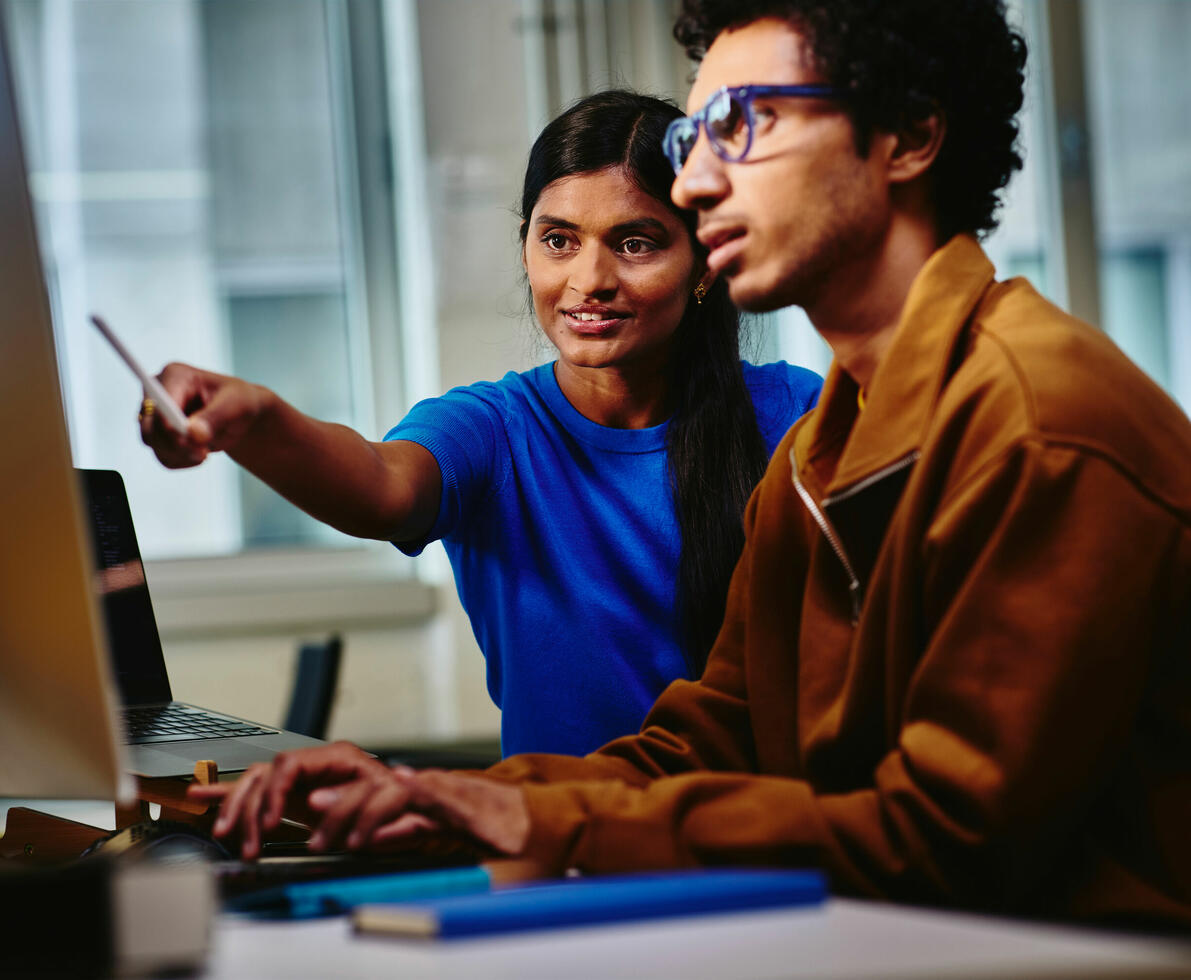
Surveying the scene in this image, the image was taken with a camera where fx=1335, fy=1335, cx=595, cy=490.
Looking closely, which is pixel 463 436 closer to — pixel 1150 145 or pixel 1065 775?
pixel 1065 775

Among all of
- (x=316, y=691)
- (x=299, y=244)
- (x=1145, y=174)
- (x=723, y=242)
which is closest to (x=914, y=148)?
(x=723, y=242)

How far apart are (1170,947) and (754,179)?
2.30 ft

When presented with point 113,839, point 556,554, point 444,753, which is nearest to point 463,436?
point 556,554

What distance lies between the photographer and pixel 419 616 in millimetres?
3252

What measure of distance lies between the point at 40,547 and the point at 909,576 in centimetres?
55

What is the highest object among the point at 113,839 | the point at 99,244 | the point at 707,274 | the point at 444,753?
the point at 99,244

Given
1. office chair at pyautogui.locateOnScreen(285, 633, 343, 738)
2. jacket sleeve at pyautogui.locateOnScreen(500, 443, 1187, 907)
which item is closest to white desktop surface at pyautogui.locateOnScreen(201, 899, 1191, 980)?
jacket sleeve at pyautogui.locateOnScreen(500, 443, 1187, 907)

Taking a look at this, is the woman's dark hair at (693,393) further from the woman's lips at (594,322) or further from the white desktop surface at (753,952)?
the white desktop surface at (753,952)

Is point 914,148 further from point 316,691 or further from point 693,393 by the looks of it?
point 316,691

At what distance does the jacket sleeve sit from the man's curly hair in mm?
376

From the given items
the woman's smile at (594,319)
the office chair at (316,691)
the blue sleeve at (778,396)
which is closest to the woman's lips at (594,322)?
the woman's smile at (594,319)

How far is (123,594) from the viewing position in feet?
4.59

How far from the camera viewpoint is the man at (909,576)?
81 centimetres

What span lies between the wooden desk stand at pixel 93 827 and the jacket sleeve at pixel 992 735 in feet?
1.12
